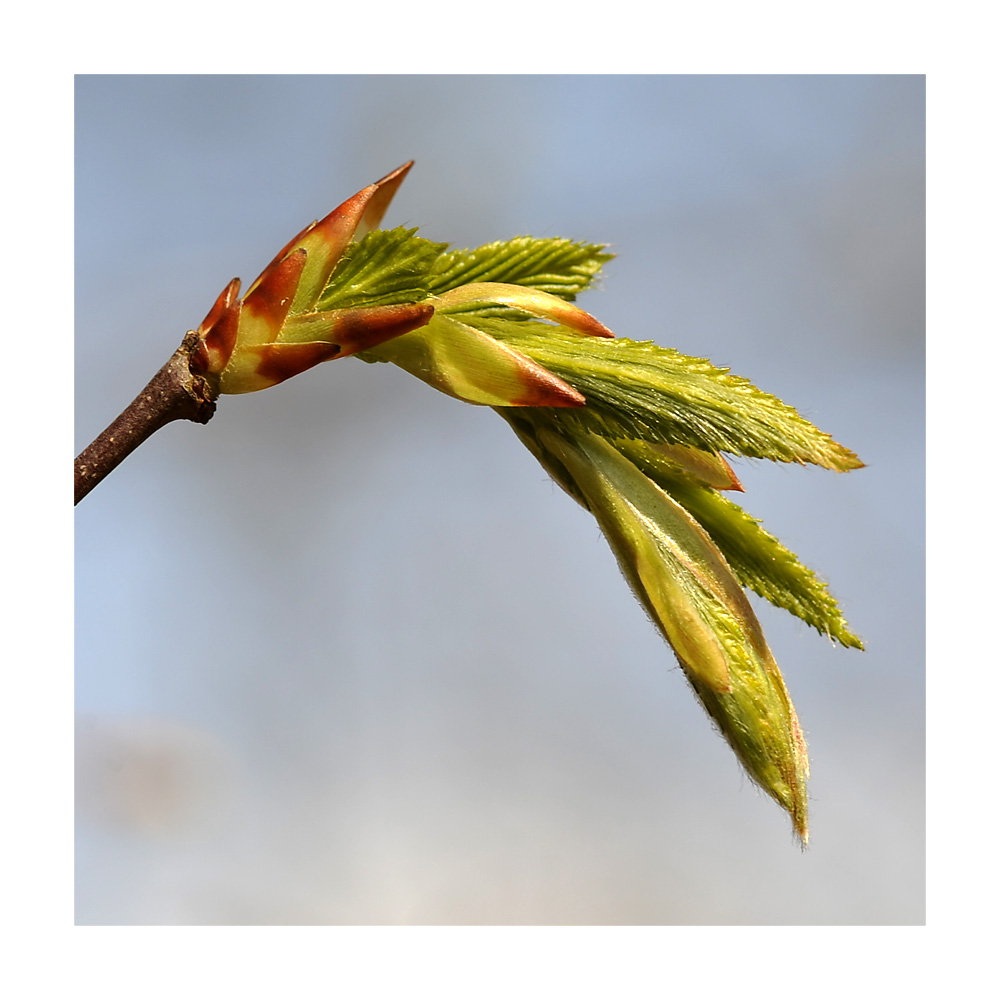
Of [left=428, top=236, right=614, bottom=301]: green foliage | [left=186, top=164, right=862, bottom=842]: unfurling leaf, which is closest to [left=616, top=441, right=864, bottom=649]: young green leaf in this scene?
[left=186, top=164, right=862, bottom=842]: unfurling leaf

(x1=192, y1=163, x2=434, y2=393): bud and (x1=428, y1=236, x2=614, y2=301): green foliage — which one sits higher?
(x1=428, y1=236, x2=614, y2=301): green foliage

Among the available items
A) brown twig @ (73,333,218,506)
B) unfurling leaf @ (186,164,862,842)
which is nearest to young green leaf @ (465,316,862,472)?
unfurling leaf @ (186,164,862,842)

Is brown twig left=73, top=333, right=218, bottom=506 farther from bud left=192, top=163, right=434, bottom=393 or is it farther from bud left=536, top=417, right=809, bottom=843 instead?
bud left=536, top=417, right=809, bottom=843

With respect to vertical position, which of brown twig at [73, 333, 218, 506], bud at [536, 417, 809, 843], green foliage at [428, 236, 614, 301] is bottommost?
bud at [536, 417, 809, 843]

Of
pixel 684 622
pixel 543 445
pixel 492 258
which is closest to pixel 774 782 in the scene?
pixel 684 622

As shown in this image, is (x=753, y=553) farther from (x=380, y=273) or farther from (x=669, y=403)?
(x=380, y=273)

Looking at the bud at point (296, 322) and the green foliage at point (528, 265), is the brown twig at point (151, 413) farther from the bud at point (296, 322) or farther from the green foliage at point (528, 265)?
the green foliage at point (528, 265)

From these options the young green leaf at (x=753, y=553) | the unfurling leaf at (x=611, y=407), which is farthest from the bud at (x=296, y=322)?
the young green leaf at (x=753, y=553)
